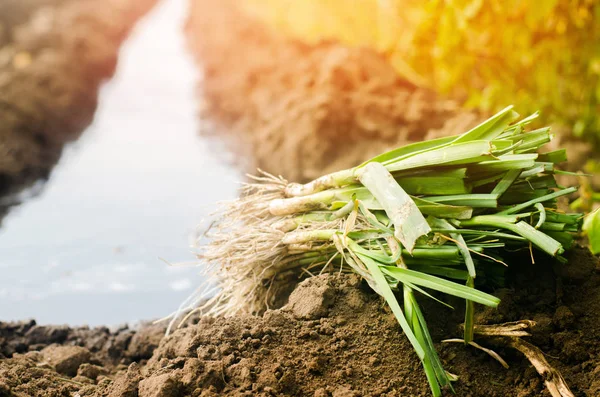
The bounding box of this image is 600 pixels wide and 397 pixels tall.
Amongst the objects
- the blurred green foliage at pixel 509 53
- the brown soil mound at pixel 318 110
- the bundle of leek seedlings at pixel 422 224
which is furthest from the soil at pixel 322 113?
the bundle of leek seedlings at pixel 422 224

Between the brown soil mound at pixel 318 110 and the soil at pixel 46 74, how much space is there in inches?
43.0

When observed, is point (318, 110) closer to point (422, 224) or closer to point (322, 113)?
point (322, 113)

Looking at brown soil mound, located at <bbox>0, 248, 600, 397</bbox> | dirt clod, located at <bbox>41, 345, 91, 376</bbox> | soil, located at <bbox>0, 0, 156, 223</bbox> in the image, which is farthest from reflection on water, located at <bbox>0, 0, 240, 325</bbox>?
brown soil mound, located at <bbox>0, 248, 600, 397</bbox>

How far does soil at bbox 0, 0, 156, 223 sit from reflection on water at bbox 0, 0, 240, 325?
0.13 meters

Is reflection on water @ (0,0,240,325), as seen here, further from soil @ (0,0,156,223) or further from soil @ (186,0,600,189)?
soil @ (186,0,600,189)

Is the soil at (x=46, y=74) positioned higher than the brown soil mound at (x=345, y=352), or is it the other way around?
the soil at (x=46, y=74)

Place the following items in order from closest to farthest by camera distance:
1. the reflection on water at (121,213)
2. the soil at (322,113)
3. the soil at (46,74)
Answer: the reflection on water at (121,213) → the soil at (322,113) → the soil at (46,74)

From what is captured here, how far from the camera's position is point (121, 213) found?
3168 mm

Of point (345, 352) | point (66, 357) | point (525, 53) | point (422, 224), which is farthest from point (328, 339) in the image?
point (525, 53)

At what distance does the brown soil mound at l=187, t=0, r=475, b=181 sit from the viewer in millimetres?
3385

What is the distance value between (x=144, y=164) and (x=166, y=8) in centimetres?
367

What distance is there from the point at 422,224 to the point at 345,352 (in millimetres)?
342

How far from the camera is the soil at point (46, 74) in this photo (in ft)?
11.8

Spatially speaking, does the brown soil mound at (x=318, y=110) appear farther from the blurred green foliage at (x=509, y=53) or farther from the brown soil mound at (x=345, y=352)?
the brown soil mound at (x=345, y=352)
